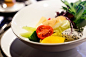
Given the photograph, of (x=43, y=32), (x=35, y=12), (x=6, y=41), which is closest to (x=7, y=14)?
(x=35, y=12)

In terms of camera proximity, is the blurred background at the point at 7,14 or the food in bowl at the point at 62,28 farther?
the blurred background at the point at 7,14

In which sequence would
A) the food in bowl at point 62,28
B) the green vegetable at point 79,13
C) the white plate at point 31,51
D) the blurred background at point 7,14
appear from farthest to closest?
1. the blurred background at point 7,14
2. the green vegetable at point 79,13
3. the food in bowl at point 62,28
4. the white plate at point 31,51

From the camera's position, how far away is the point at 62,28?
1.09 metres

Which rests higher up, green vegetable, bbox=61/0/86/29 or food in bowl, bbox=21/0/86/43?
green vegetable, bbox=61/0/86/29

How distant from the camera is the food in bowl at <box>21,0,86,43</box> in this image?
98 centimetres

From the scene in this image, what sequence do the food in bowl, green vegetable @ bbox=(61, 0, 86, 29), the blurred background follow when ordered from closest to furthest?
the food in bowl, green vegetable @ bbox=(61, 0, 86, 29), the blurred background

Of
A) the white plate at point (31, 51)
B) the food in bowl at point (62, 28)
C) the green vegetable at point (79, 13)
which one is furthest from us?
the green vegetable at point (79, 13)

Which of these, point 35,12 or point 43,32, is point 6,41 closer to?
point 43,32

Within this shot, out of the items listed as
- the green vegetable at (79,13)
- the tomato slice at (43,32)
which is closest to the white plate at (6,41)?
the tomato slice at (43,32)

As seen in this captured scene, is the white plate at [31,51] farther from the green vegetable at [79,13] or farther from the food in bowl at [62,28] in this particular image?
the green vegetable at [79,13]

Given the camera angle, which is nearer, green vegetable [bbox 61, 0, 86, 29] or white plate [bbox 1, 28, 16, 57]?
white plate [bbox 1, 28, 16, 57]

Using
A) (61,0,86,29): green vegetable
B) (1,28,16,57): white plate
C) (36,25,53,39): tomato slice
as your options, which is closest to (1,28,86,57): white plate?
(1,28,16,57): white plate

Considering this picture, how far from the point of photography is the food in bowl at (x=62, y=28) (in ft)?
3.21

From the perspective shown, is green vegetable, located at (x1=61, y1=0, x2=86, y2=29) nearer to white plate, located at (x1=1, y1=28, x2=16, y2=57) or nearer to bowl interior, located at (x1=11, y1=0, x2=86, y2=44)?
bowl interior, located at (x1=11, y1=0, x2=86, y2=44)
